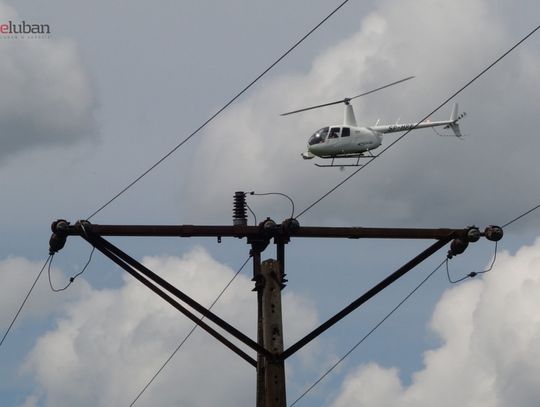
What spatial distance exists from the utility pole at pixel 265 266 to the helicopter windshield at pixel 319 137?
129 feet

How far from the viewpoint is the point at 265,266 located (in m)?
21.0

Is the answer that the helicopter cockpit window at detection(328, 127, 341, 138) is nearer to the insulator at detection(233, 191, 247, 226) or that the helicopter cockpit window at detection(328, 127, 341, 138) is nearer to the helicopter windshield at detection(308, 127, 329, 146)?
the helicopter windshield at detection(308, 127, 329, 146)

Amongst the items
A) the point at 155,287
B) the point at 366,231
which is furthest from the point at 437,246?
the point at 155,287

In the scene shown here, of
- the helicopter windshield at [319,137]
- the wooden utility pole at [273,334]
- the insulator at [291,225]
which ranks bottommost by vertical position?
the wooden utility pole at [273,334]

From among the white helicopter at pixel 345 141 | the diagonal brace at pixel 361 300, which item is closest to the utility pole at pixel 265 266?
the diagonal brace at pixel 361 300

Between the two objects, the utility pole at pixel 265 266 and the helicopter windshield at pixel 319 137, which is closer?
the utility pole at pixel 265 266

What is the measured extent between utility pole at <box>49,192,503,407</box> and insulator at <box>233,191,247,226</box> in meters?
0.80

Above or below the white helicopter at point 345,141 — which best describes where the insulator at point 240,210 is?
below

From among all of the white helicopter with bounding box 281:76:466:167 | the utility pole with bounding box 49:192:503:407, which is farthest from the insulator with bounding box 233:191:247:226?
the white helicopter with bounding box 281:76:466:167

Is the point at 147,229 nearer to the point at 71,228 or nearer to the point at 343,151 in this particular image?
the point at 71,228

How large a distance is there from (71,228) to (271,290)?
10.3 feet

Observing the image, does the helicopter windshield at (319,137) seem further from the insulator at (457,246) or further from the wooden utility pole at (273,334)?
the wooden utility pole at (273,334)

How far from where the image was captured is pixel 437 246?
21234mm

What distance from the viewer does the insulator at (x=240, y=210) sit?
22466 mm
